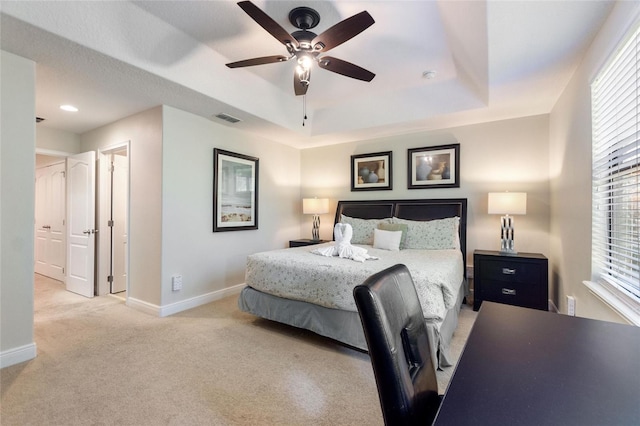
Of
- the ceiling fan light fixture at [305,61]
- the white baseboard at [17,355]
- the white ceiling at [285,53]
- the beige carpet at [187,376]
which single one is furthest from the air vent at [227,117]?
the white baseboard at [17,355]

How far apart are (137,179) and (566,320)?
13.6 feet

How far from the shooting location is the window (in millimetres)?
1579

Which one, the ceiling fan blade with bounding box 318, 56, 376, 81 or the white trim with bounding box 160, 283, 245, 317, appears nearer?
the ceiling fan blade with bounding box 318, 56, 376, 81

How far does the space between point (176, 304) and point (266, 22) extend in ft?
10.2

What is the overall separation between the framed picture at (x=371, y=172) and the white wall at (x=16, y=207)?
3.86m

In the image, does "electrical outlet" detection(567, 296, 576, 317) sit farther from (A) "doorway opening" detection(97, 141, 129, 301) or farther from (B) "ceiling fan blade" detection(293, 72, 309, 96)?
(A) "doorway opening" detection(97, 141, 129, 301)

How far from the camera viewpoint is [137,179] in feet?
11.6

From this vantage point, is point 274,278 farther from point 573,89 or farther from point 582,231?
point 573,89

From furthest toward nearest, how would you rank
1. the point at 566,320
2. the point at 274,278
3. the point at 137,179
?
the point at 137,179 → the point at 274,278 → the point at 566,320

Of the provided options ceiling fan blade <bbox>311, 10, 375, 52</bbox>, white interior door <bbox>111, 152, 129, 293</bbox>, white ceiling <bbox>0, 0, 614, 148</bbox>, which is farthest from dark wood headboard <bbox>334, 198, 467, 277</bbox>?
white interior door <bbox>111, 152, 129, 293</bbox>

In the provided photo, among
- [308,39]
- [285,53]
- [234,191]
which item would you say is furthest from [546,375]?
[234,191]

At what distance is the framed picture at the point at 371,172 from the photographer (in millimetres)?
4484

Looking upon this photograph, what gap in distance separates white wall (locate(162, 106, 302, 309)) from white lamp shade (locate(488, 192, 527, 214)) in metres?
3.24

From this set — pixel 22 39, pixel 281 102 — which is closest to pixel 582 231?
pixel 281 102
